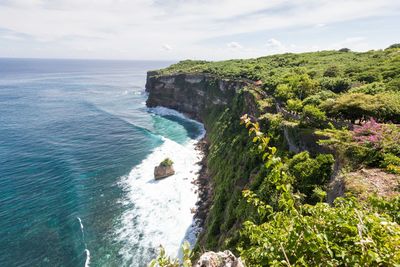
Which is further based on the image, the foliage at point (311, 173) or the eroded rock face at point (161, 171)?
the eroded rock face at point (161, 171)

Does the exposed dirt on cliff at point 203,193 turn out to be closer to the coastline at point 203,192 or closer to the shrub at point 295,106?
the coastline at point 203,192

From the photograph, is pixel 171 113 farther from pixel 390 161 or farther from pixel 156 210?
pixel 390 161

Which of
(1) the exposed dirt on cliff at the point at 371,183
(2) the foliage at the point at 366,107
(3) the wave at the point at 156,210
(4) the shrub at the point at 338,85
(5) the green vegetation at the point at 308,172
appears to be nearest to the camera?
(5) the green vegetation at the point at 308,172

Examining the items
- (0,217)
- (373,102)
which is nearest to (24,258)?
(0,217)

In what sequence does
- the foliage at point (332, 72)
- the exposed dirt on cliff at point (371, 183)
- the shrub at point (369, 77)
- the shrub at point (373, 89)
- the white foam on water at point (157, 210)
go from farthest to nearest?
the foliage at point (332, 72)
the shrub at point (369, 77)
the white foam on water at point (157, 210)
the shrub at point (373, 89)
the exposed dirt on cliff at point (371, 183)

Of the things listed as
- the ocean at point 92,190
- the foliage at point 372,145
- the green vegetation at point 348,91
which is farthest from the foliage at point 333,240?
the ocean at point 92,190
